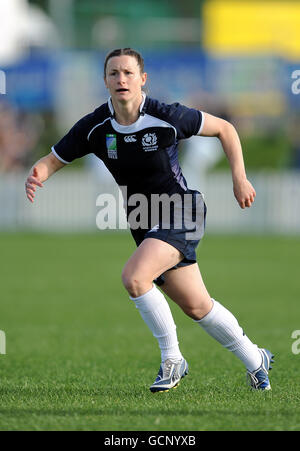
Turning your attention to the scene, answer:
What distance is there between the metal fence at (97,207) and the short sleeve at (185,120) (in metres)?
18.3

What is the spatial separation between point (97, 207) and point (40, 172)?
1808cm

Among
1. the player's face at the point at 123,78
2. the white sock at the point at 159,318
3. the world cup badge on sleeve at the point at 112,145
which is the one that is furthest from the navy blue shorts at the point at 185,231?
the player's face at the point at 123,78

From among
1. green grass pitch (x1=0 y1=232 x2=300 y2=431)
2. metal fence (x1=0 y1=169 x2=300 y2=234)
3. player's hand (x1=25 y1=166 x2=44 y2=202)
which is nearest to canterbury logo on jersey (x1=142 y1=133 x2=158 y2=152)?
player's hand (x1=25 y1=166 x2=44 y2=202)

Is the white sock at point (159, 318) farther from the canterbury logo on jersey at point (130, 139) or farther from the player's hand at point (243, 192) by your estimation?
the canterbury logo on jersey at point (130, 139)

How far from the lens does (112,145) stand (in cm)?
574

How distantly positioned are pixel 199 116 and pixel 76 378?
225 cm

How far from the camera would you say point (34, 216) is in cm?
2462

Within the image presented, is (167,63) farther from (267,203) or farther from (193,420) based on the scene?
(193,420)

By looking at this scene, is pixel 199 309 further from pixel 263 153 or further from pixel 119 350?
pixel 263 153

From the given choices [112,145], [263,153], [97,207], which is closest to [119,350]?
[112,145]

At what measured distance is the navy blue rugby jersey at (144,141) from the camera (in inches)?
224

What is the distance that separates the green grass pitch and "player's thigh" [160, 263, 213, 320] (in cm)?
58
